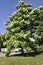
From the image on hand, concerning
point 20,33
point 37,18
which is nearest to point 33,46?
point 20,33

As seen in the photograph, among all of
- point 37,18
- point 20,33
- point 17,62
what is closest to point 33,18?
point 37,18

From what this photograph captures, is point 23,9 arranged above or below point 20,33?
above

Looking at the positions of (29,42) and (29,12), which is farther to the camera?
(29,12)

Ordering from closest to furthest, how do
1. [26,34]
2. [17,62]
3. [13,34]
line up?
1. [17,62]
2. [26,34]
3. [13,34]

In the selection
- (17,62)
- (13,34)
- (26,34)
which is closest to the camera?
(17,62)

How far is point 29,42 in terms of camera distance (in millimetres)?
36000

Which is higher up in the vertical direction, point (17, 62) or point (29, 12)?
point (29, 12)

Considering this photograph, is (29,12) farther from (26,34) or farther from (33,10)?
(26,34)

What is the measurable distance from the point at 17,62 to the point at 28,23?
37.0 ft

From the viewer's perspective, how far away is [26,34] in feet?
116

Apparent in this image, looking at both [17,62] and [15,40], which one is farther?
[15,40]

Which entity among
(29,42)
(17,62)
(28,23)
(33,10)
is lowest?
(17,62)

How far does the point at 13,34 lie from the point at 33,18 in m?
4.73

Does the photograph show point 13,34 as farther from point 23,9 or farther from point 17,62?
point 17,62
